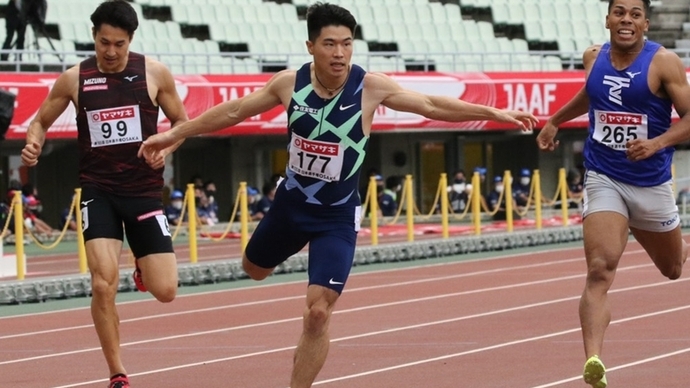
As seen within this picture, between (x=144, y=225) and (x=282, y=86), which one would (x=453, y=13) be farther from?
(x=282, y=86)

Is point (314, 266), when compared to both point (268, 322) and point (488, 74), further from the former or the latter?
point (488, 74)

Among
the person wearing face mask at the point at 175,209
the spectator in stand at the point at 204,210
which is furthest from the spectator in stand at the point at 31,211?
the spectator in stand at the point at 204,210

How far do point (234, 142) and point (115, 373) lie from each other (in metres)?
22.5

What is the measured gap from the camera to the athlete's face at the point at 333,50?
7887 mm

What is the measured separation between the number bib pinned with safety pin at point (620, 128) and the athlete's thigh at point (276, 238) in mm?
1748

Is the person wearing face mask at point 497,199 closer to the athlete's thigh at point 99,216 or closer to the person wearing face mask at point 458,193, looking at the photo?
the person wearing face mask at point 458,193

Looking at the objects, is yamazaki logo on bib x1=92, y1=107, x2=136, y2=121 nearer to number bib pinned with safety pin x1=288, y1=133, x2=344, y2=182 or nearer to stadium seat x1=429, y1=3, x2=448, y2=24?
number bib pinned with safety pin x1=288, y1=133, x2=344, y2=182

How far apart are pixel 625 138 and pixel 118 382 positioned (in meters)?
3.01

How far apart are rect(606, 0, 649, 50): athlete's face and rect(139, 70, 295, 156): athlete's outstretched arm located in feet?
5.91

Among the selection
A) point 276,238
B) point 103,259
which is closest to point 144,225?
point 103,259

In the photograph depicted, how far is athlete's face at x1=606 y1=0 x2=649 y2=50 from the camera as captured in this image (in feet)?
→ 28.3

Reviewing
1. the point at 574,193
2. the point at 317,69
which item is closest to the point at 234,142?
the point at 574,193

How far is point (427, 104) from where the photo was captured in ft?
26.5

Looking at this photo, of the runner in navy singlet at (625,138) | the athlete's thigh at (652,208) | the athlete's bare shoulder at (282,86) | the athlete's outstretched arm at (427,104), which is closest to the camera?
the athlete's outstretched arm at (427,104)
